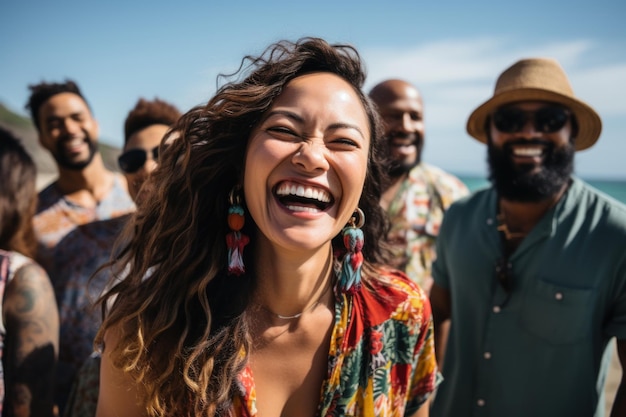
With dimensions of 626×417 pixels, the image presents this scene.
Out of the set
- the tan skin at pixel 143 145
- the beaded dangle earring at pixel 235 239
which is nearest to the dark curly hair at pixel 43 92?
the tan skin at pixel 143 145

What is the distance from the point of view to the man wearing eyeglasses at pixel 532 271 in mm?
2781

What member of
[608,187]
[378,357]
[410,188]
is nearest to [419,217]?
[410,188]

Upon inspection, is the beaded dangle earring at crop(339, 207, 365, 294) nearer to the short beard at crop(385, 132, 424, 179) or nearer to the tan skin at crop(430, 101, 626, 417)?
the tan skin at crop(430, 101, 626, 417)

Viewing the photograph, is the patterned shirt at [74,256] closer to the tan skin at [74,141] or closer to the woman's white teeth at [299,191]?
the tan skin at [74,141]

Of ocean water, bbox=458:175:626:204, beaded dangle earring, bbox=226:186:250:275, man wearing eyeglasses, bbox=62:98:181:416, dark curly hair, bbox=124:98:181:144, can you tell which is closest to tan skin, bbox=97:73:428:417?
beaded dangle earring, bbox=226:186:250:275

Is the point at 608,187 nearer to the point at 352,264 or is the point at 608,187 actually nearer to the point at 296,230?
the point at 352,264

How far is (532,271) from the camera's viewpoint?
2986 millimetres

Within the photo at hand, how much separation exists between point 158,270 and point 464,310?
193 cm

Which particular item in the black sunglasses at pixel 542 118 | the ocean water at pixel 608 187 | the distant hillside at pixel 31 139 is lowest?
the ocean water at pixel 608 187

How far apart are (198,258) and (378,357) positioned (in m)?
0.88

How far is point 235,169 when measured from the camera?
2.33 meters

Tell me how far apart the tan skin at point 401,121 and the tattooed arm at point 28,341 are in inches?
101

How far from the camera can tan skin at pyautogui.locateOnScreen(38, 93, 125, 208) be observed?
438 centimetres

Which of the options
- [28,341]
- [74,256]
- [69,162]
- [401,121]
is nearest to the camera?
[28,341]
